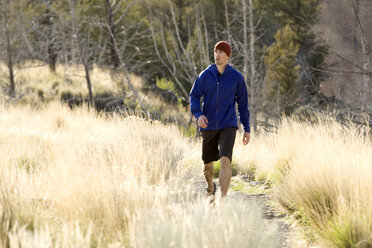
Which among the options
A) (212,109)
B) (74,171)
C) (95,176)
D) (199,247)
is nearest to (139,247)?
(199,247)

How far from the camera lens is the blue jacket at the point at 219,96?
169 inches

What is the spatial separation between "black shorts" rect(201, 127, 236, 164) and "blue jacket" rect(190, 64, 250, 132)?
68mm

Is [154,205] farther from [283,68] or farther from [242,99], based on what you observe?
[283,68]

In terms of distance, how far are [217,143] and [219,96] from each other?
554 mm

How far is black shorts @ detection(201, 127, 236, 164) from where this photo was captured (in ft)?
13.9

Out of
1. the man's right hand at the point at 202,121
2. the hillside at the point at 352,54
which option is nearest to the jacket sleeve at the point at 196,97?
the man's right hand at the point at 202,121

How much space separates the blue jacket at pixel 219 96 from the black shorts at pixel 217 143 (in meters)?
0.07

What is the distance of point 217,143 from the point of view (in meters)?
4.53

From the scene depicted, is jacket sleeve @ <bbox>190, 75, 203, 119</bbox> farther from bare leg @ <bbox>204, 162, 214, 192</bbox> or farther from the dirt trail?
the dirt trail

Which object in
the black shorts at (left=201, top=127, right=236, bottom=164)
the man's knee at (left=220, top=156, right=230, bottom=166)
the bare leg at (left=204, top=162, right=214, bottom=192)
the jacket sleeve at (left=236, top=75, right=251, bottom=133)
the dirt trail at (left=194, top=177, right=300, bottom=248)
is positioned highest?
the jacket sleeve at (left=236, top=75, right=251, bottom=133)

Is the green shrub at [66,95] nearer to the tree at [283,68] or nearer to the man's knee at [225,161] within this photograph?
the tree at [283,68]

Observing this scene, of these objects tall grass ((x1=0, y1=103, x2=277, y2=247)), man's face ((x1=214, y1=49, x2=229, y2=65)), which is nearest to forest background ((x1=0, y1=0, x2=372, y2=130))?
man's face ((x1=214, y1=49, x2=229, y2=65))

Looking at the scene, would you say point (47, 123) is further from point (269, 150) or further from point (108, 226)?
point (108, 226)

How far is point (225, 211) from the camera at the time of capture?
242cm
